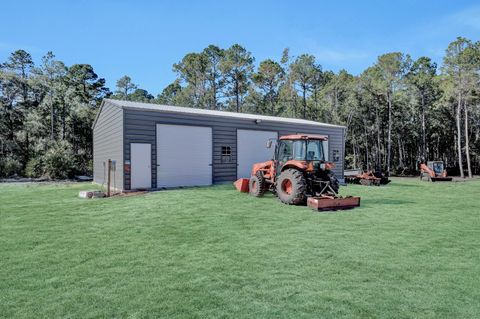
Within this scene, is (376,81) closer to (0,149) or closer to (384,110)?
(384,110)

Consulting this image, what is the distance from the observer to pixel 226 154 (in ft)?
47.3

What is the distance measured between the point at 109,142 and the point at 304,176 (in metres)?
8.95

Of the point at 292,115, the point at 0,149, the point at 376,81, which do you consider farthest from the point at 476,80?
the point at 0,149

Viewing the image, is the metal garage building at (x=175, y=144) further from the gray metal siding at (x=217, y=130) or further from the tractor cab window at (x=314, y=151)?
the tractor cab window at (x=314, y=151)

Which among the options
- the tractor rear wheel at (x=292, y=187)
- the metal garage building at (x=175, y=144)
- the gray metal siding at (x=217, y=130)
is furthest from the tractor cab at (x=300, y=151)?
the gray metal siding at (x=217, y=130)

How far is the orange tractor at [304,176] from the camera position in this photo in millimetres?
8109

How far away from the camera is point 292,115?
1415 inches

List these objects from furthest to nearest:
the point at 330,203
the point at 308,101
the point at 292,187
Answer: the point at 308,101, the point at 292,187, the point at 330,203

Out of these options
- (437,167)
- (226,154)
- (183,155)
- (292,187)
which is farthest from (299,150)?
Result: (437,167)

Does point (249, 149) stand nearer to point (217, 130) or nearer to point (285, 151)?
point (217, 130)

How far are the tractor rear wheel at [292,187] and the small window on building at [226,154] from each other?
565 centimetres

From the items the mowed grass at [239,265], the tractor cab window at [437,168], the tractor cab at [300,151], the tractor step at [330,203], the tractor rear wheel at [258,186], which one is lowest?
the mowed grass at [239,265]

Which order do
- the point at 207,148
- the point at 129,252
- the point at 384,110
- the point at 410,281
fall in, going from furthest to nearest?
the point at 384,110, the point at 207,148, the point at 129,252, the point at 410,281

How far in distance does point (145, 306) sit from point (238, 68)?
3395 cm
